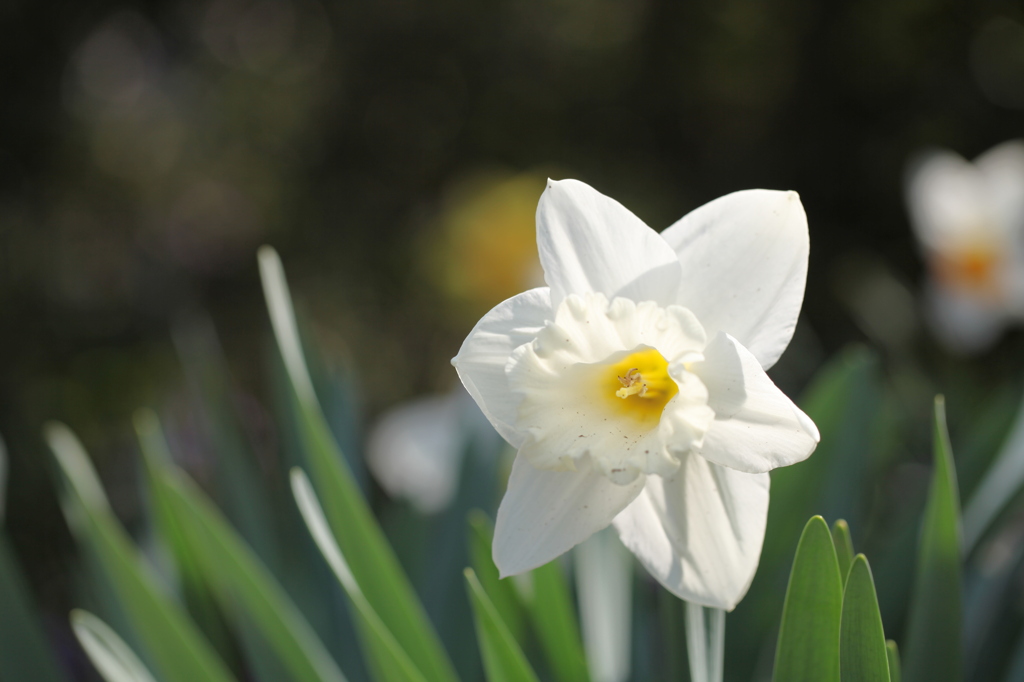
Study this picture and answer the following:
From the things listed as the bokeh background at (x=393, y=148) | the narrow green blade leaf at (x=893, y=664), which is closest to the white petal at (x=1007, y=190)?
the bokeh background at (x=393, y=148)

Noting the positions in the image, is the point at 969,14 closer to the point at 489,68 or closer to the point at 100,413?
the point at 489,68

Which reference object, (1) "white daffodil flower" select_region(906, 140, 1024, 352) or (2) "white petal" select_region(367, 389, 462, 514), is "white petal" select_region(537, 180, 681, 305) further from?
(1) "white daffodil flower" select_region(906, 140, 1024, 352)

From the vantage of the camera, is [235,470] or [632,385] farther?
[235,470]

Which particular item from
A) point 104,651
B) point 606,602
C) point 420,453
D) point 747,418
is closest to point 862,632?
point 747,418

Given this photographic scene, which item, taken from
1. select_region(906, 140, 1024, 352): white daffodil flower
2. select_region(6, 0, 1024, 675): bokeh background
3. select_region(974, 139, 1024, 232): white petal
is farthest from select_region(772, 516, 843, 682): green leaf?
select_region(6, 0, 1024, 675): bokeh background

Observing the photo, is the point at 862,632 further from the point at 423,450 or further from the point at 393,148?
the point at 393,148
